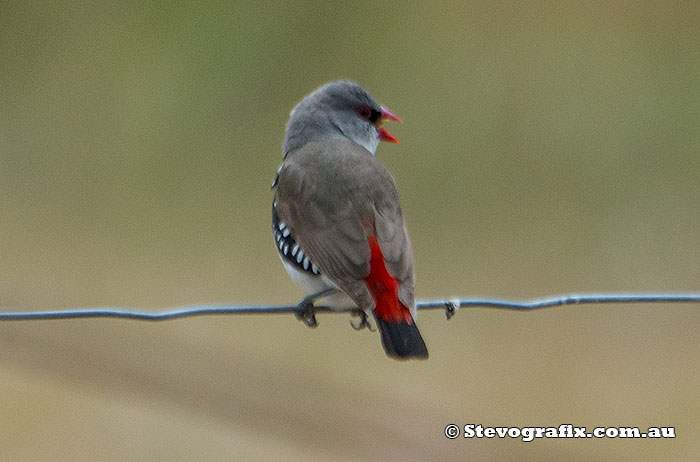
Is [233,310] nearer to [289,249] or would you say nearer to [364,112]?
[289,249]

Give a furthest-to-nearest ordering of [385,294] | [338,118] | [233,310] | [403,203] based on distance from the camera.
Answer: [403,203] < [338,118] < [385,294] < [233,310]

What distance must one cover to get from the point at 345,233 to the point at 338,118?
43.7 inches

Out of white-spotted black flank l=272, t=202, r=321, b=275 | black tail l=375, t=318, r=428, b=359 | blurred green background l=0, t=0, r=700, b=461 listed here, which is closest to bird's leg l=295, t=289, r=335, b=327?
white-spotted black flank l=272, t=202, r=321, b=275

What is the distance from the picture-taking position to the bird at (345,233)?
13.7ft

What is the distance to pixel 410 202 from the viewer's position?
8.13 meters

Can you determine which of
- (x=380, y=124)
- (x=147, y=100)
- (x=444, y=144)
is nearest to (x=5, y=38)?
(x=147, y=100)

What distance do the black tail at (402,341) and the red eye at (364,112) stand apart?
5.14ft

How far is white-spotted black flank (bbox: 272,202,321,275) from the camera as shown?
4.48m

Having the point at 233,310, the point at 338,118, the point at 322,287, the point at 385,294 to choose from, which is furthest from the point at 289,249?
the point at 338,118

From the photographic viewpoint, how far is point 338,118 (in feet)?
17.7

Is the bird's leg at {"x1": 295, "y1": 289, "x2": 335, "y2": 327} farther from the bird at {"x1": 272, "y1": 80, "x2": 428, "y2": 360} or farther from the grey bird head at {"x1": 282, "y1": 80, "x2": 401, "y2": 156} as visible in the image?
the grey bird head at {"x1": 282, "y1": 80, "x2": 401, "y2": 156}

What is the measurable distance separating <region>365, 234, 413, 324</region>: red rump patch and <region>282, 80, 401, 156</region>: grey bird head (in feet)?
3.92

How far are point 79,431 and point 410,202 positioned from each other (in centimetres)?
297

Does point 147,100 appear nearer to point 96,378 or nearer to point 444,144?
point 444,144
